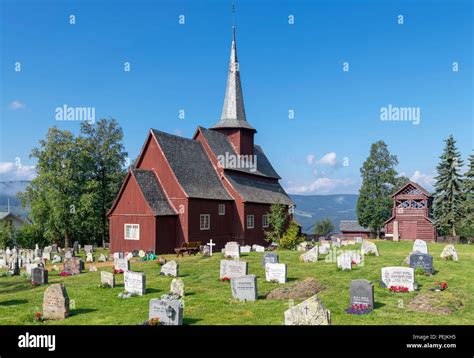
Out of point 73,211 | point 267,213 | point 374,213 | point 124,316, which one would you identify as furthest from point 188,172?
point 374,213

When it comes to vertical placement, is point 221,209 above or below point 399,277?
above

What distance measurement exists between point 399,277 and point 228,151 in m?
30.2

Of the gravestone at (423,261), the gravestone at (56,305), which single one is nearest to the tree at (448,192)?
the gravestone at (423,261)

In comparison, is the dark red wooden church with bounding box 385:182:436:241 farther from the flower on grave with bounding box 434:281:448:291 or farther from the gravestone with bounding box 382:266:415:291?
the gravestone with bounding box 382:266:415:291

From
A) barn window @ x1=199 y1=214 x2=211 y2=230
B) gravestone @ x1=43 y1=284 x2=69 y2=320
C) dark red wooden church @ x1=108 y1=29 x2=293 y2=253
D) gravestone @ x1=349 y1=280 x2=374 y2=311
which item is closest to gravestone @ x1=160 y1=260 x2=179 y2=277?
gravestone @ x1=43 y1=284 x2=69 y2=320

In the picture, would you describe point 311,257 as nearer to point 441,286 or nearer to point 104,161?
point 441,286

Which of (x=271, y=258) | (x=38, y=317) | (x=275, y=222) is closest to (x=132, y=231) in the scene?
(x=275, y=222)

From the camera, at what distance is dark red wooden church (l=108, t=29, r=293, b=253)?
114 ft

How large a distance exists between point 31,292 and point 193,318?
1071cm

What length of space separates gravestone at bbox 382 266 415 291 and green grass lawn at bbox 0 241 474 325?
1.36ft

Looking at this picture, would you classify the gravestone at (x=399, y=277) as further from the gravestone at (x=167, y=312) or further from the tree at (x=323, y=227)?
the tree at (x=323, y=227)

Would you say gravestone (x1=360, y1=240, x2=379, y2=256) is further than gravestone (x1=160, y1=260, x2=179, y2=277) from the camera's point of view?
Yes

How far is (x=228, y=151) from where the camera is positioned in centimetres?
4528

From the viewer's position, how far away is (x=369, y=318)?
42.9 feet
